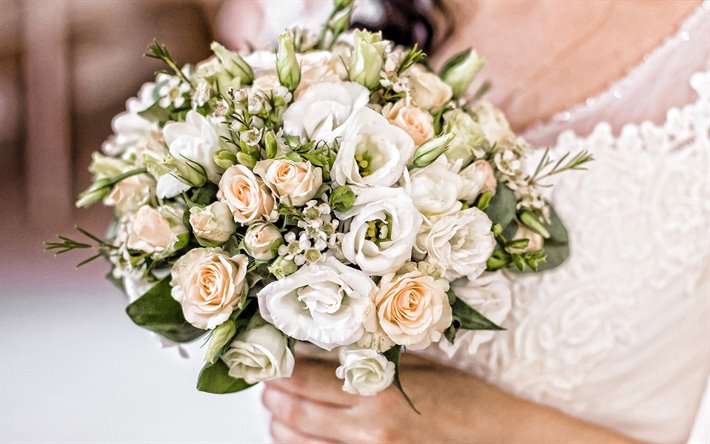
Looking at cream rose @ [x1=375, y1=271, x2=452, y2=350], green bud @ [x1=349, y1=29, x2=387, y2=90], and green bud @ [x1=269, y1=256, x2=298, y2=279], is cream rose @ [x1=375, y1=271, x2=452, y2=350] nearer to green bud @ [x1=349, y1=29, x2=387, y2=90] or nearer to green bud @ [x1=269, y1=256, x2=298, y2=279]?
green bud @ [x1=269, y1=256, x2=298, y2=279]

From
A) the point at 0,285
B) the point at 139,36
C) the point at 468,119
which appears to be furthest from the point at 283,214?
the point at 139,36

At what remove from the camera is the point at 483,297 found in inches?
26.0

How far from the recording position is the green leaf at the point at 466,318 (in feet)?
2.06

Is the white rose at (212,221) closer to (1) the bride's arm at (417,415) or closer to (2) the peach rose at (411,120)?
(2) the peach rose at (411,120)

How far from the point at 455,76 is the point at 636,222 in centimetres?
33

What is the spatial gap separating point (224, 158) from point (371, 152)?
0.14 m

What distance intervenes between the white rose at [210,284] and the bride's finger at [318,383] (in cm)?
26

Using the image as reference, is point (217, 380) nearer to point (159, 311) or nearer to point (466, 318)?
point (159, 311)

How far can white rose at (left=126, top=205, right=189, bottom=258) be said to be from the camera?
584 mm

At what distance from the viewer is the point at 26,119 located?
4.51ft

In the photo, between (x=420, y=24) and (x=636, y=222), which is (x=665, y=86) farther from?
(x=420, y=24)

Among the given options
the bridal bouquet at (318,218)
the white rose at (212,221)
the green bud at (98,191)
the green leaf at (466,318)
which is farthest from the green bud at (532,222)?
the green bud at (98,191)

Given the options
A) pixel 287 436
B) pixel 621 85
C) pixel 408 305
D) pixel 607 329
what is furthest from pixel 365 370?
pixel 621 85

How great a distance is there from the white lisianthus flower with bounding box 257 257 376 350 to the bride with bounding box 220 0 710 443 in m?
0.25
